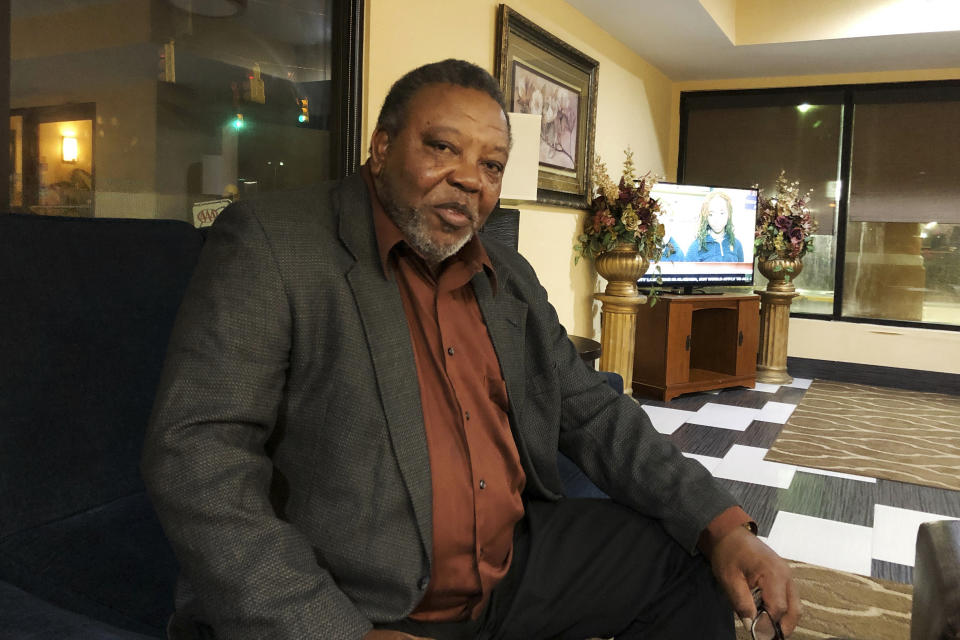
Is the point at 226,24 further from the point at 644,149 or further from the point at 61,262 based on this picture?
the point at 644,149

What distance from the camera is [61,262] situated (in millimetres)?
1181

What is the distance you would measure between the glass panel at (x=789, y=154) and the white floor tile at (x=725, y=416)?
6.62ft

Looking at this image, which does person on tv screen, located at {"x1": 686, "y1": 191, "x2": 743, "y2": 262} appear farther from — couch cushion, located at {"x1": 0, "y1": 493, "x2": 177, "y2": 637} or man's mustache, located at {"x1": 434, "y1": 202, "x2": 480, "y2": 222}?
couch cushion, located at {"x1": 0, "y1": 493, "x2": 177, "y2": 637}

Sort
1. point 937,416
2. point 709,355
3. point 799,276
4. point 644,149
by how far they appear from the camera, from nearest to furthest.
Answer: point 937,416, point 709,355, point 644,149, point 799,276

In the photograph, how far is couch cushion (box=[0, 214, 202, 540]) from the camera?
3.52ft

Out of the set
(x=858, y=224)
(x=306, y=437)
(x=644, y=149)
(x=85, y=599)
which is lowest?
(x=85, y=599)

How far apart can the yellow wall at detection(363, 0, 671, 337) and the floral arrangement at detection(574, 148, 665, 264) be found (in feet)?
0.60

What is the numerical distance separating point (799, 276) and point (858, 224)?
0.60 metres

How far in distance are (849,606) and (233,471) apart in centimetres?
192

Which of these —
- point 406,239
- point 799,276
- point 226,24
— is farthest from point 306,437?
point 799,276

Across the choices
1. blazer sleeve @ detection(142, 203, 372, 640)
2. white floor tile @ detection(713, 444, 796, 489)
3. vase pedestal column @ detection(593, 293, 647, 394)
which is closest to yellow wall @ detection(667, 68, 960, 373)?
vase pedestal column @ detection(593, 293, 647, 394)

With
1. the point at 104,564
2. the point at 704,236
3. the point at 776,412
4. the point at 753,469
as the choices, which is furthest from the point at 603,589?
the point at 704,236

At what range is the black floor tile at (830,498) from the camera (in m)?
2.90

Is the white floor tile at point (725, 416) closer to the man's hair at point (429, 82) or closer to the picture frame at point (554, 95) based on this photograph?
the picture frame at point (554, 95)
